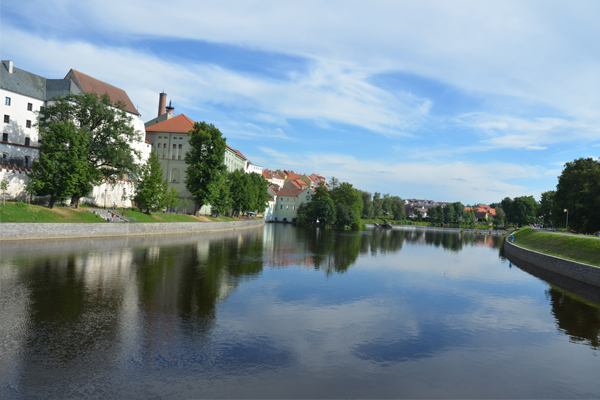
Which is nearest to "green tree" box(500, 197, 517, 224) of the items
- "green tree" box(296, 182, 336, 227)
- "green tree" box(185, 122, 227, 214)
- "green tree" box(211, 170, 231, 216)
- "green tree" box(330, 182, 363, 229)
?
"green tree" box(330, 182, 363, 229)

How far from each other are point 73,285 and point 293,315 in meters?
11.0

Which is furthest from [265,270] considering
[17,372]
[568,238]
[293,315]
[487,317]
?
[568,238]

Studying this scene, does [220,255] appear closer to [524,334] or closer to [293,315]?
[293,315]

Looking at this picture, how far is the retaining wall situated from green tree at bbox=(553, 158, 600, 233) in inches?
420

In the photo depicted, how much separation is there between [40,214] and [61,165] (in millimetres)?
6217

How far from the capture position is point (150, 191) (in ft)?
178

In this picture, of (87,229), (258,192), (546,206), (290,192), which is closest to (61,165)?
(87,229)

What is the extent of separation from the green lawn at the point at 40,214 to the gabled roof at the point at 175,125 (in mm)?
41055

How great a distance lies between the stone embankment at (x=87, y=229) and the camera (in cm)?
3269

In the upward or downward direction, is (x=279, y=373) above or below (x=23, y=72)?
below

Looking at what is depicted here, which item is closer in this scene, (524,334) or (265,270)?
(524,334)

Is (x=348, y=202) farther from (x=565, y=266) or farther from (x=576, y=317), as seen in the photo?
(x=576, y=317)

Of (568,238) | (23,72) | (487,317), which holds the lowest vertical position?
(487,317)

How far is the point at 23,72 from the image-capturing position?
59750 millimetres
